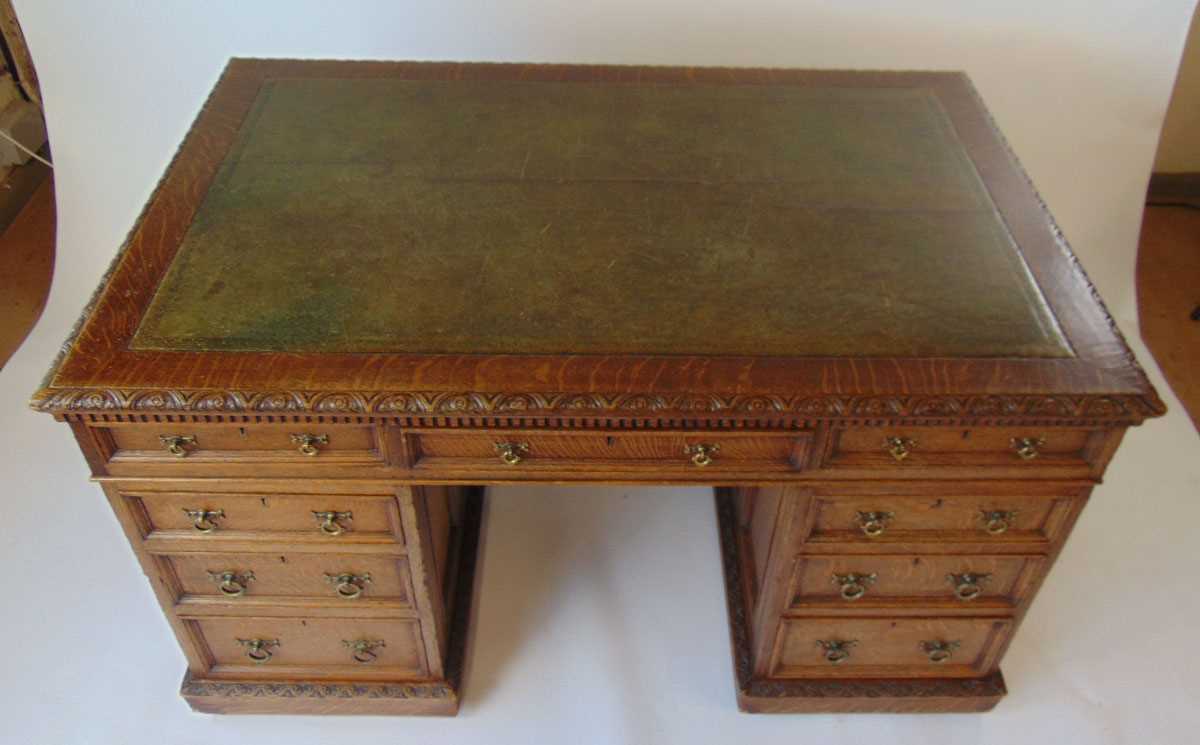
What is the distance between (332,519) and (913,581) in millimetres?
928

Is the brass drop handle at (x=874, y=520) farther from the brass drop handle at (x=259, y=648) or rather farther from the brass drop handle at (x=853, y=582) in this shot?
the brass drop handle at (x=259, y=648)

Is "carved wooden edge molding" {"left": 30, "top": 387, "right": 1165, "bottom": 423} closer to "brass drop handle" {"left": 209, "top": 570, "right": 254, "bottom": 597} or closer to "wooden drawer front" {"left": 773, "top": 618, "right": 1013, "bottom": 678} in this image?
"brass drop handle" {"left": 209, "top": 570, "right": 254, "bottom": 597}

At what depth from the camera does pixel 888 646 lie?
1713 mm

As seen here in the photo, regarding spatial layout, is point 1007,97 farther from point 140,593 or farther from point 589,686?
point 140,593

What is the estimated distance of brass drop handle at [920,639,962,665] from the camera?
1.70 meters

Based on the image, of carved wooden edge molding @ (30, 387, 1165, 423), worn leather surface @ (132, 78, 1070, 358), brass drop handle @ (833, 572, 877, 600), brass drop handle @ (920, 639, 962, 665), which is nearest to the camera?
carved wooden edge molding @ (30, 387, 1165, 423)

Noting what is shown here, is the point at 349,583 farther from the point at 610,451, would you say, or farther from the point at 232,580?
the point at 610,451

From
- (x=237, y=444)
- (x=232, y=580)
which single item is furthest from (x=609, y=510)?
(x=237, y=444)

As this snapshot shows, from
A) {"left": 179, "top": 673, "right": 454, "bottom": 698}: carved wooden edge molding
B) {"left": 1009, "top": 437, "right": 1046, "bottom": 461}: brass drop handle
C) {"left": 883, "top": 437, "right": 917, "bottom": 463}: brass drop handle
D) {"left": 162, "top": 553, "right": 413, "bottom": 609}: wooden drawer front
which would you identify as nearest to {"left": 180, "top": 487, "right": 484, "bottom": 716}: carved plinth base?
{"left": 179, "top": 673, "right": 454, "bottom": 698}: carved wooden edge molding

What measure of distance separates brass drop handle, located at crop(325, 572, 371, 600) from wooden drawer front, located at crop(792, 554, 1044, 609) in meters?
0.70

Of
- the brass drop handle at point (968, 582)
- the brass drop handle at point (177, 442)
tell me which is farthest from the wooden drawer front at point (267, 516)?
the brass drop handle at point (968, 582)

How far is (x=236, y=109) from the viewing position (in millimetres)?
1823

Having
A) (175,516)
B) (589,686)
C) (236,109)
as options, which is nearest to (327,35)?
(236,109)

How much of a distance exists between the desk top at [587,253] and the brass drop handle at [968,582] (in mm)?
401
